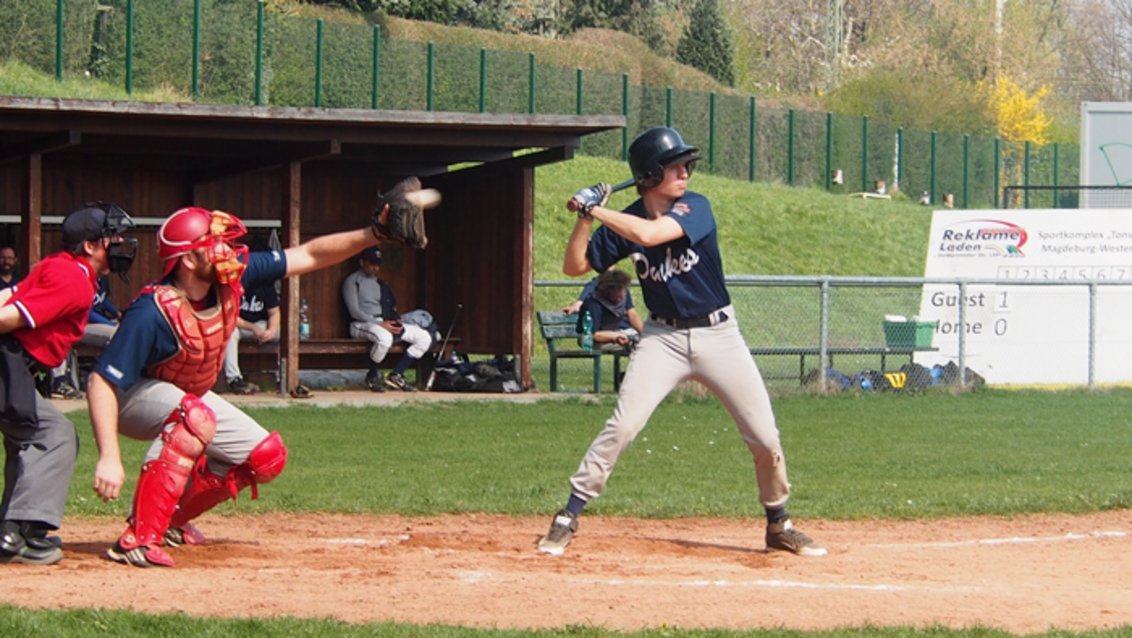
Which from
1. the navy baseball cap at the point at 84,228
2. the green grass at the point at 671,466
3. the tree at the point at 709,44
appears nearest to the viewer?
the green grass at the point at 671,466

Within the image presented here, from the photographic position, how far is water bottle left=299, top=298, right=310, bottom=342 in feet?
59.3

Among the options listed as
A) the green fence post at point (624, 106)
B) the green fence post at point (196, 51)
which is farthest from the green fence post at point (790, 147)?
the green fence post at point (196, 51)

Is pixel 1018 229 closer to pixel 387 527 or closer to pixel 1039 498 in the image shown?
pixel 1039 498

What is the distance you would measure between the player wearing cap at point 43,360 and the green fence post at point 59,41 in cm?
2264

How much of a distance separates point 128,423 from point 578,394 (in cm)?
1075

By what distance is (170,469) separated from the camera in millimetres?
6715

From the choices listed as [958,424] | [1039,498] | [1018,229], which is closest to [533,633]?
[1039,498]

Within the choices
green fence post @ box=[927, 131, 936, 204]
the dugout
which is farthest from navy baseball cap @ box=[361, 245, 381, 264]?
green fence post @ box=[927, 131, 936, 204]

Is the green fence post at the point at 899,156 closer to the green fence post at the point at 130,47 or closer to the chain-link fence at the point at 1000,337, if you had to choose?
the green fence post at the point at 130,47

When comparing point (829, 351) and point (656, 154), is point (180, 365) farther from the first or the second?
point (829, 351)

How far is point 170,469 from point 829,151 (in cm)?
3743

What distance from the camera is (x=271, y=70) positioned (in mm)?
32812

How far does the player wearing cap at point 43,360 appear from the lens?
21.9 ft

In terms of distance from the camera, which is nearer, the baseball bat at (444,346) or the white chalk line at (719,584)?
the white chalk line at (719,584)
